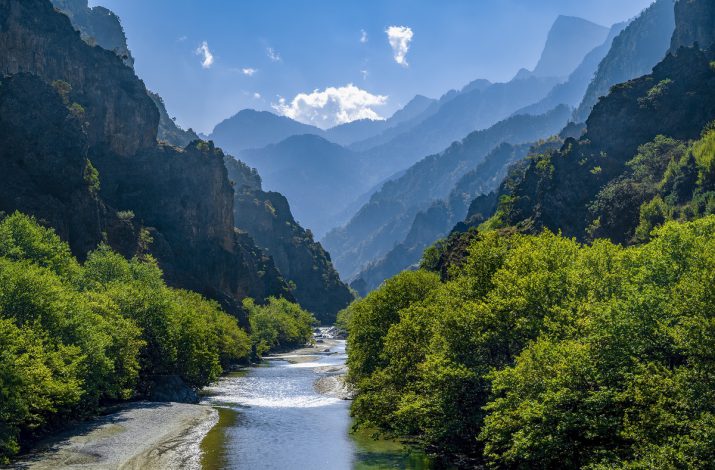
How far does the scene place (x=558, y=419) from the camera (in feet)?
97.2

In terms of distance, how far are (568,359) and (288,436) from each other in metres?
36.4

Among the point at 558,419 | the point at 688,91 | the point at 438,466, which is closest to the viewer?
the point at 558,419

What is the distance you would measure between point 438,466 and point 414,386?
6650 millimetres

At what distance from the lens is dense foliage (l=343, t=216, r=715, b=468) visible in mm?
24453

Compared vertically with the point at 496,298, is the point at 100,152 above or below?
above

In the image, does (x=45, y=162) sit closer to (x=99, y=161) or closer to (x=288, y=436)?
(x=99, y=161)

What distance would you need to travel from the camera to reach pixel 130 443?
50312 mm

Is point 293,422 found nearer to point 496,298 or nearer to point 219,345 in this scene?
point 496,298

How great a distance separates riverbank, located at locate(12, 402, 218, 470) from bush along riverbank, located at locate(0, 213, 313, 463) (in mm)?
2186

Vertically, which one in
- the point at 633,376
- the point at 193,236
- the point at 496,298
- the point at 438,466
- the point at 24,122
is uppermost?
the point at 24,122

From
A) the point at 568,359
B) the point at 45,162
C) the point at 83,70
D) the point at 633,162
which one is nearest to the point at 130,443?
the point at 568,359

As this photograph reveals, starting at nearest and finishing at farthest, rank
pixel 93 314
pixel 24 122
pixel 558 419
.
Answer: pixel 558 419 < pixel 93 314 < pixel 24 122

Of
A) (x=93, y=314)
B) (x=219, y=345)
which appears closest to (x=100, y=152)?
(x=219, y=345)

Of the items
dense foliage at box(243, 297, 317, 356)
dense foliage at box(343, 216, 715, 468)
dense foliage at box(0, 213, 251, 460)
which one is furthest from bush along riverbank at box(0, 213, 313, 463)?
dense foliage at box(243, 297, 317, 356)
